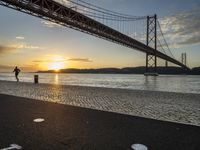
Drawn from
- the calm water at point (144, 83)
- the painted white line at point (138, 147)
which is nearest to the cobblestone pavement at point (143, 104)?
the painted white line at point (138, 147)

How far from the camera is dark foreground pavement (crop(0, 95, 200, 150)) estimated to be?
4.32 meters

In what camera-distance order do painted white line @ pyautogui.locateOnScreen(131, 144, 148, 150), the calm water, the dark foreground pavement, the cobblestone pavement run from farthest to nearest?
the calm water, the cobblestone pavement, the dark foreground pavement, painted white line @ pyautogui.locateOnScreen(131, 144, 148, 150)

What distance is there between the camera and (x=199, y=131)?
5.27 meters

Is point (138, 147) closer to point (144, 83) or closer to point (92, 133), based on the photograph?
Result: point (92, 133)

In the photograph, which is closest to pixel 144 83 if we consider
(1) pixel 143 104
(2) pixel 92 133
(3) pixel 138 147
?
(1) pixel 143 104

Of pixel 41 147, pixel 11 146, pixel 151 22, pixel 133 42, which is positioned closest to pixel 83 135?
pixel 41 147

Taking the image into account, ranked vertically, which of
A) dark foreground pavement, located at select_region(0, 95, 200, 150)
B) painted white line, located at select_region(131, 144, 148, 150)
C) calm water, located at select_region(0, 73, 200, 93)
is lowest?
calm water, located at select_region(0, 73, 200, 93)

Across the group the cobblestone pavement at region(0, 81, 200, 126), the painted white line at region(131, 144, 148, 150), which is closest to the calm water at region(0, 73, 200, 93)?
the cobblestone pavement at region(0, 81, 200, 126)

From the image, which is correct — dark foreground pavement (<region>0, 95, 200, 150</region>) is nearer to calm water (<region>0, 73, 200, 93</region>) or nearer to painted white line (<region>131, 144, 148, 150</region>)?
painted white line (<region>131, 144, 148, 150</region>)

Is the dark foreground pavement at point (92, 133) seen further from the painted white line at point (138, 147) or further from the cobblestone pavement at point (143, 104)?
the cobblestone pavement at point (143, 104)

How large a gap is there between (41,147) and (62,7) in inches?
1339

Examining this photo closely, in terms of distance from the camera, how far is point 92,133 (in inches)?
199

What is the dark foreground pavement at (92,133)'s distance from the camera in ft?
14.2

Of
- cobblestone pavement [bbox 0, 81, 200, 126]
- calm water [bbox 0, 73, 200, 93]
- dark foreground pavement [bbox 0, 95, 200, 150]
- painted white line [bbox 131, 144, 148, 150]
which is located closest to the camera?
painted white line [bbox 131, 144, 148, 150]
